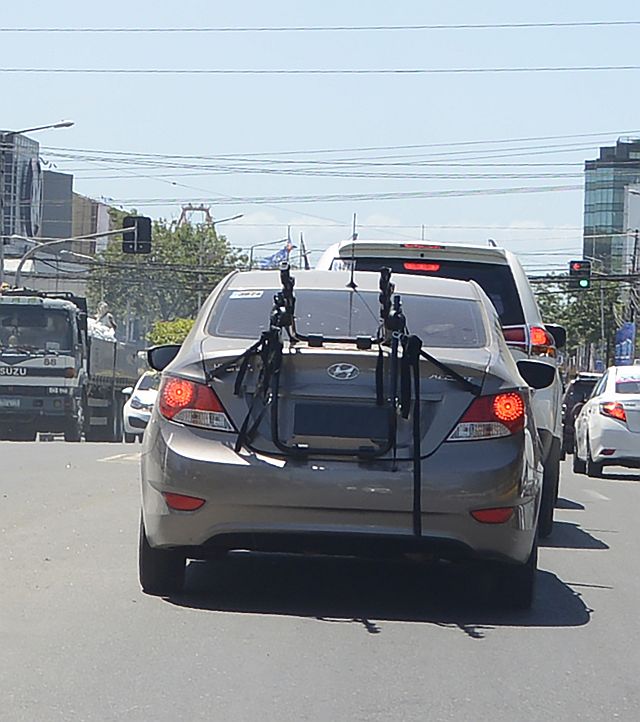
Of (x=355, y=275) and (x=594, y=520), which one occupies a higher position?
(x=355, y=275)

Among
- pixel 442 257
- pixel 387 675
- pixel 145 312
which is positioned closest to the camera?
pixel 387 675

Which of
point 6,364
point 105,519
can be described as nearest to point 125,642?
point 105,519

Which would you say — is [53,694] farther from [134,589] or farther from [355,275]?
[355,275]

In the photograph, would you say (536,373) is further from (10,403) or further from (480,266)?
(10,403)

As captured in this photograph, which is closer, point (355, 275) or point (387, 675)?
point (387, 675)

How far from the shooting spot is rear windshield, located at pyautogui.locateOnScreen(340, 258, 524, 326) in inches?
447

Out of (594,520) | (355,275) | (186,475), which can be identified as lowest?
(594,520)

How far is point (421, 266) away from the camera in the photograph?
37.7ft

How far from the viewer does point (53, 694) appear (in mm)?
6023

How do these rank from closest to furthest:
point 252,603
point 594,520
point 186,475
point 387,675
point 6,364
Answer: point 387,675 → point 186,475 → point 252,603 → point 594,520 → point 6,364

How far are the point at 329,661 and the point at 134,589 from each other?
1.91 metres

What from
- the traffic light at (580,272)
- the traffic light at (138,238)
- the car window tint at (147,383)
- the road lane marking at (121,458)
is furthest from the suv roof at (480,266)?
the traffic light at (580,272)

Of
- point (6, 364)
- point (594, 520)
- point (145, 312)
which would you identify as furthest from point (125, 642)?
point (145, 312)

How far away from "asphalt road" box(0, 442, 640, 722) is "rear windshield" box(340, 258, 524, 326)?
1832 millimetres
